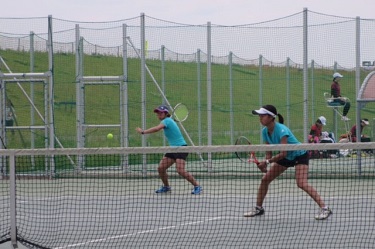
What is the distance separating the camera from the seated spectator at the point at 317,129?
840 inches

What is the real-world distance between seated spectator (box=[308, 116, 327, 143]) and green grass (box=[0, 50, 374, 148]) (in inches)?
6.1

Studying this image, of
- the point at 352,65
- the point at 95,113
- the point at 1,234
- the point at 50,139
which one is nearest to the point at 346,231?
the point at 1,234

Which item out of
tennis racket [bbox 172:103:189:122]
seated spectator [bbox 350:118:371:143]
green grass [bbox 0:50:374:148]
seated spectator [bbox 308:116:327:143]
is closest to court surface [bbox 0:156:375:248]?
tennis racket [bbox 172:103:189:122]

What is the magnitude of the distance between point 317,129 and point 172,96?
3632 mm

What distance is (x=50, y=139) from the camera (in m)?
19.3

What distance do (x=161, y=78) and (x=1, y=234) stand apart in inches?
412

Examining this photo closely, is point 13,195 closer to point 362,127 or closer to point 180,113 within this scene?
point 180,113

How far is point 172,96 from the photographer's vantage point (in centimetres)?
2062

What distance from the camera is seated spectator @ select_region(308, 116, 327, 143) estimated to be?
70.0 feet

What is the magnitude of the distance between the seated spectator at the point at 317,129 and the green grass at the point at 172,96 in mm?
155

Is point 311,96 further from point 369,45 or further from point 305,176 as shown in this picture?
point 305,176

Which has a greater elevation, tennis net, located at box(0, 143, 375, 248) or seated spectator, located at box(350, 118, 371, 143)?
seated spectator, located at box(350, 118, 371, 143)

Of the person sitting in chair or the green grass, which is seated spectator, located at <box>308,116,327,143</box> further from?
the person sitting in chair

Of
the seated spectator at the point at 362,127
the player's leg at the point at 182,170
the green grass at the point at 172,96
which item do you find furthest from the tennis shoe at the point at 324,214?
the seated spectator at the point at 362,127
